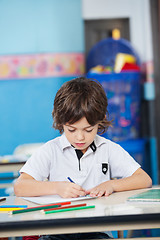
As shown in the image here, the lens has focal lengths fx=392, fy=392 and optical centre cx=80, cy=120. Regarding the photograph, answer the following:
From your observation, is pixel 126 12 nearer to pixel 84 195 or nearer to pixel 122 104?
pixel 122 104

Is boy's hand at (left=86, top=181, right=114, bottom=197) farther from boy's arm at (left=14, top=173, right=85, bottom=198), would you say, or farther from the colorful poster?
the colorful poster

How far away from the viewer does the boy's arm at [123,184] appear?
4.00 ft

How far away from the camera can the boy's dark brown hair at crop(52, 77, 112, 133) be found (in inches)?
51.9

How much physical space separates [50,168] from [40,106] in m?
2.35

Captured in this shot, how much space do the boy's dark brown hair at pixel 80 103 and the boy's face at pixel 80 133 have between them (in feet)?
0.05

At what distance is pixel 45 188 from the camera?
1251mm

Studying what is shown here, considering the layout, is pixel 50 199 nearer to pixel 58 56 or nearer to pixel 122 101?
pixel 122 101

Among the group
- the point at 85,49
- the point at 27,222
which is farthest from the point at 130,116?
the point at 27,222

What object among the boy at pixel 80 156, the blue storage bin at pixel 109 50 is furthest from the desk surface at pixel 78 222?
the blue storage bin at pixel 109 50

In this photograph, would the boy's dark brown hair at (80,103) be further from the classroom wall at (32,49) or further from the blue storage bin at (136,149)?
the classroom wall at (32,49)

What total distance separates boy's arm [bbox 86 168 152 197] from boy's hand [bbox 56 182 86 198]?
39mm

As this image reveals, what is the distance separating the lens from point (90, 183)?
1.42 meters

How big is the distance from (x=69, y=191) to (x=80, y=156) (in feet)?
0.84

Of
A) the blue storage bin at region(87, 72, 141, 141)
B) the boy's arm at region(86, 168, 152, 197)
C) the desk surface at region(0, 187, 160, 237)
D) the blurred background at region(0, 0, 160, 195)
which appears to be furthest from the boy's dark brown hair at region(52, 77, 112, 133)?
the blurred background at region(0, 0, 160, 195)
